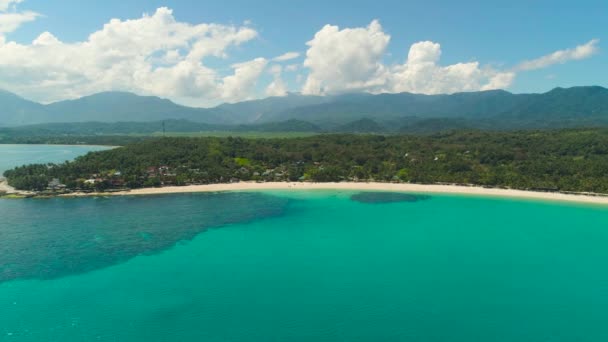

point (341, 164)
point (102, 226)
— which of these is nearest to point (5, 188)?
point (102, 226)

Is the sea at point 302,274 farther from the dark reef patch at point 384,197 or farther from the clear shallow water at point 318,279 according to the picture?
the dark reef patch at point 384,197

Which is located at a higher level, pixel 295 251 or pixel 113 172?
pixel 113 172

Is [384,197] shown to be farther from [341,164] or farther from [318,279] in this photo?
[318,279]

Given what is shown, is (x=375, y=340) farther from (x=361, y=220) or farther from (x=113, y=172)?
(x=113, y=172)

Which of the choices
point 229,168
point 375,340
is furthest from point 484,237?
point 229,168

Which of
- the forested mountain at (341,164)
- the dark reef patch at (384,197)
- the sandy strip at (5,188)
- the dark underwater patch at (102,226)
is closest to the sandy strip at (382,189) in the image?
Answer: the forested mountain at (341,164)

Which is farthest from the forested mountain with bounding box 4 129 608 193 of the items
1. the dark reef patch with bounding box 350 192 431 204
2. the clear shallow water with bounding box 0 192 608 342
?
the clear shallow water with bounding box 0 192 608 342
